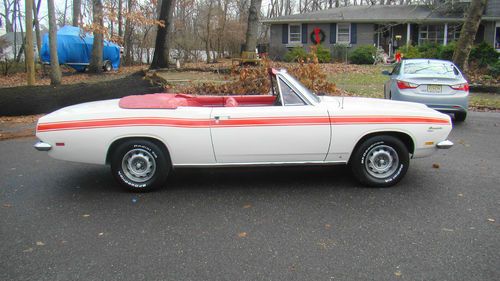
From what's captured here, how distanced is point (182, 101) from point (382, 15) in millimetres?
29938

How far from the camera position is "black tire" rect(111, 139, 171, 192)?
5.37m

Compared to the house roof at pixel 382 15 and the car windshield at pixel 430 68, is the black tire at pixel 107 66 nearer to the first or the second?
the house roof at pixel 382 15

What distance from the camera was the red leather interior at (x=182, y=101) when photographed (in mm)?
5523

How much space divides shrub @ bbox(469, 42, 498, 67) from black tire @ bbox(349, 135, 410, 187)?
58.4 feet

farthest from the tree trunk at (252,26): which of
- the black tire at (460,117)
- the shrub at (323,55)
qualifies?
the black tire at (460,117)

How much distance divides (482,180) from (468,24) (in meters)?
13.7

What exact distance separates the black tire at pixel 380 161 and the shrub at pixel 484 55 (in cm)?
1780

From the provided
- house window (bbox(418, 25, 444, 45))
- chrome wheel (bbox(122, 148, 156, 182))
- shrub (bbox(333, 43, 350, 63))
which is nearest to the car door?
chrome wheel (bbox(122, 148, 156, 182))

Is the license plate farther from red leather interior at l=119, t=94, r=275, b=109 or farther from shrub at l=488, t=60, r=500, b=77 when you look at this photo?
shrub at l=488, t=60, r=500, b=77

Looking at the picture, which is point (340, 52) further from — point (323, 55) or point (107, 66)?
point (107, 66)

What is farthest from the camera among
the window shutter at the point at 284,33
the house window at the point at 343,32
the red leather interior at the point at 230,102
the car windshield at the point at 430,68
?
the window shutter at the point at 284,33

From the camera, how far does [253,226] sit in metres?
4.48

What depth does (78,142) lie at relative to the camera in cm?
532

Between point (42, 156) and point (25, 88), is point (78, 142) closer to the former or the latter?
point (42, 156)
